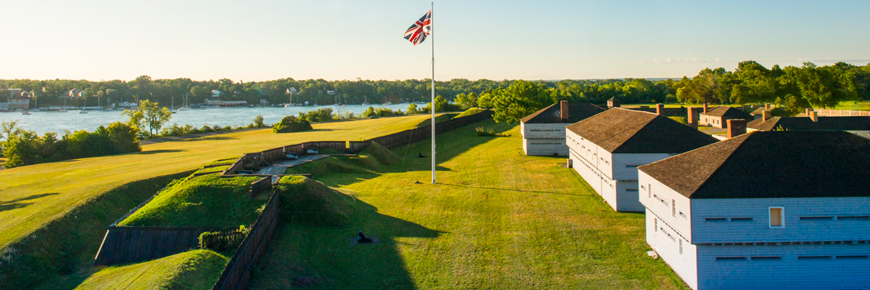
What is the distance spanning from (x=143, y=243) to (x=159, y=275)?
5.01 metres

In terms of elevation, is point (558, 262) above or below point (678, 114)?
below

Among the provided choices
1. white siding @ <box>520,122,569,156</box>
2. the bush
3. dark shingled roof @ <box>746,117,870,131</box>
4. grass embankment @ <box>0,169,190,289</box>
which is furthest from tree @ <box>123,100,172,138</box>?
dark shingled roof @ <box>746,117,870,131</box>

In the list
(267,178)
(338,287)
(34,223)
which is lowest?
(338,287)

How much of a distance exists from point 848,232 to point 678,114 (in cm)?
9189

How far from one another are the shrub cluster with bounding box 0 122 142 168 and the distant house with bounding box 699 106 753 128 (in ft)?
246

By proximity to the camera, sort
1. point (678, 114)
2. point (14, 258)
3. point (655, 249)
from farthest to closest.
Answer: point (678, 114)
point (655, 249)
point (14, 258)

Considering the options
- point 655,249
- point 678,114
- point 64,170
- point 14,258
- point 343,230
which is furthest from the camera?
point 678,114

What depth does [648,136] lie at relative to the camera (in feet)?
84.1

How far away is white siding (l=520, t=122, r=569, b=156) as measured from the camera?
45.1 meters

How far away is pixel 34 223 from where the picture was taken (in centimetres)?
1948

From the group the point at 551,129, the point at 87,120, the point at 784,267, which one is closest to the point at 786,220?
the point at 784,267

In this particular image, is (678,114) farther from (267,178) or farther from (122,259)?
(122,259)

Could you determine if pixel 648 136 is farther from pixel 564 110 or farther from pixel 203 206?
pixel 203 206

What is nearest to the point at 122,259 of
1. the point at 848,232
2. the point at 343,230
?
the point at 343,230
